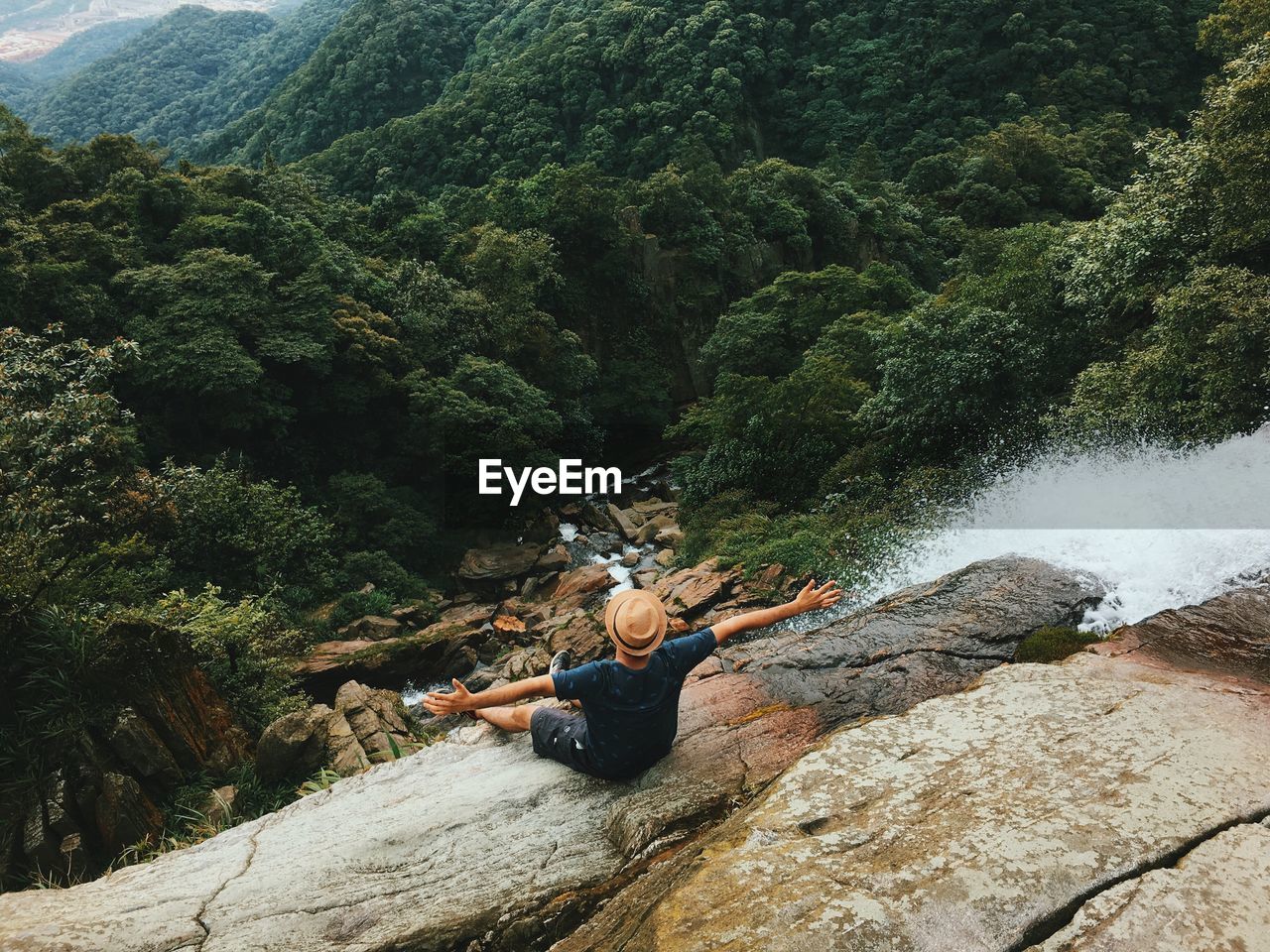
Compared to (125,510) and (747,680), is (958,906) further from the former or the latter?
(125,510)

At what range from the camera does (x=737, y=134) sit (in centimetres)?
4506

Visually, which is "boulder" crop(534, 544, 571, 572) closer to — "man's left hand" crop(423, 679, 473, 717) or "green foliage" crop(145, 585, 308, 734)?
"green foliage" crop(145, 585, 308, 734)

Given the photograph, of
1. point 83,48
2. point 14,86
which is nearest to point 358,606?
point 14,86

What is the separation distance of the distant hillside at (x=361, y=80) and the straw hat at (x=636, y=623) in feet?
175

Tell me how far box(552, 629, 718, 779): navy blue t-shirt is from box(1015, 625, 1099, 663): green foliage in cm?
299

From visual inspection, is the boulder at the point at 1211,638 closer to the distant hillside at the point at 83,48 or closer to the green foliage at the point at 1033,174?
the green foliage at the point at 1033,174

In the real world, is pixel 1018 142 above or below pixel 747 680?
above

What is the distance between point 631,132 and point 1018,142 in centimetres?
2058

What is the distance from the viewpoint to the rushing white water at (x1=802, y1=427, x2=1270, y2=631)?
23.0 feet

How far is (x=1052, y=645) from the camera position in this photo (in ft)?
18.4

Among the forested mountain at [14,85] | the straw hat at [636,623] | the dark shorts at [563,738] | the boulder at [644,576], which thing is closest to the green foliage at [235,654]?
the dark shorts at [563,738]

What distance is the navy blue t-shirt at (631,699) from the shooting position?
12.5ft

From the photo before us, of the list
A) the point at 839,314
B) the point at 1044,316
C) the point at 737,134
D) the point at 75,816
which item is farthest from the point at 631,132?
the point at 75,816

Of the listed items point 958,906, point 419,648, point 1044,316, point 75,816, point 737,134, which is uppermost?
point 737,134
